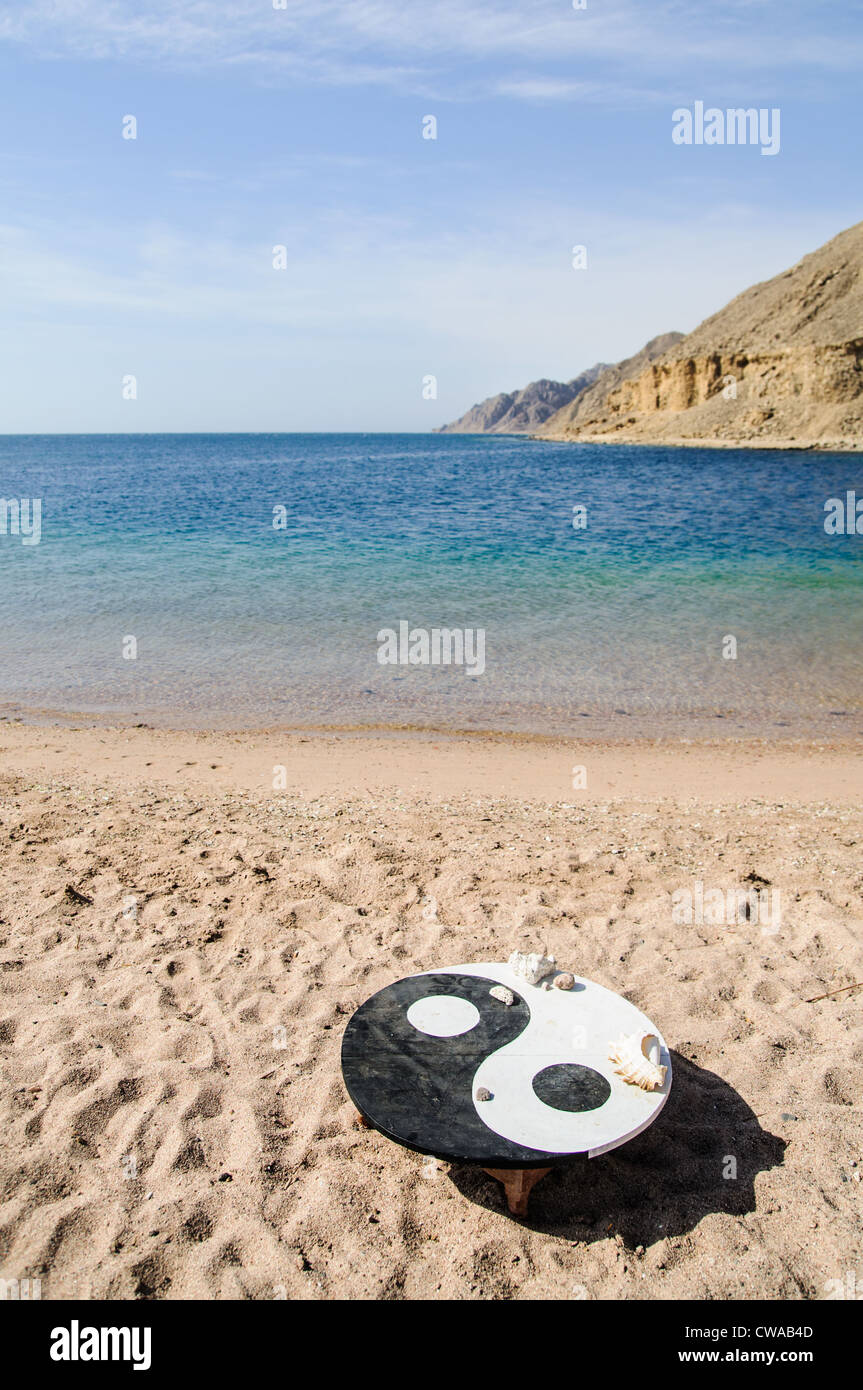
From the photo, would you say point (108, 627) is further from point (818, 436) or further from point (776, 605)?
point (818, 436)

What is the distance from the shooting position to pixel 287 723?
392 inches

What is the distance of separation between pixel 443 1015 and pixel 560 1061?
0.57 meters

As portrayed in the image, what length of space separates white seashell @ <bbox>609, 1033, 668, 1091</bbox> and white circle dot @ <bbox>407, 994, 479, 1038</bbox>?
63 centimetres

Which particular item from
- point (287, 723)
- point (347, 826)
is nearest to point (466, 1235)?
point (347, 826)

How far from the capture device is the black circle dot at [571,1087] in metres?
3.11

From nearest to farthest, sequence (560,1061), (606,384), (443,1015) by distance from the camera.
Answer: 1. (560,1061)
2. (443,1015)
3. (606,384)

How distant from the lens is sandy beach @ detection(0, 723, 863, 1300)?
9.61 ft

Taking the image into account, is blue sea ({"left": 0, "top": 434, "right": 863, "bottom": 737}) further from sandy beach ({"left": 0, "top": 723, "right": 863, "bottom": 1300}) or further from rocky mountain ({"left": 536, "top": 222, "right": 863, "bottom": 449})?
rocky mountain ({"left": 536, "top": 222, "right": 863, "bottom": 449})

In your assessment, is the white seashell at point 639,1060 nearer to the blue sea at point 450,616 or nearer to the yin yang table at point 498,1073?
the yin yang table at point 498,1073

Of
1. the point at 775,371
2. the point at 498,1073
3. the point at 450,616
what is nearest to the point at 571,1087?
the point at 498,1073

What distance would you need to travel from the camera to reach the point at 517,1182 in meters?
3.01

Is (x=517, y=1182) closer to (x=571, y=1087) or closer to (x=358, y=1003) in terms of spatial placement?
(x=571, y=1087)

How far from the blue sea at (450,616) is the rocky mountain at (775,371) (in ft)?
112
